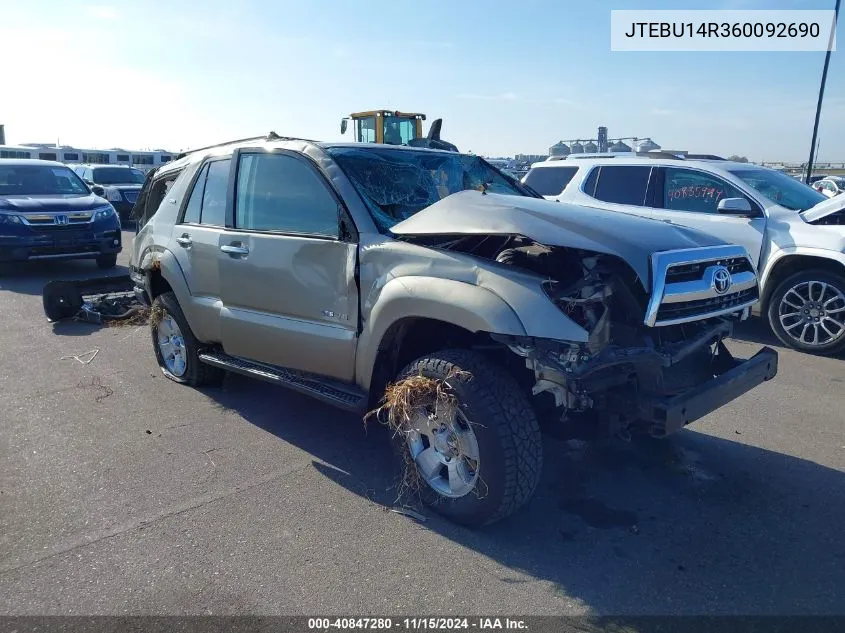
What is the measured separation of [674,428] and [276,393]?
11.1 ft

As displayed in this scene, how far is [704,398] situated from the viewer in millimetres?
3244

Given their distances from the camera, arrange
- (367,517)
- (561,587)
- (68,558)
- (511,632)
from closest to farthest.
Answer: (511,632) → (561,587) → (68,558) → (367,517)

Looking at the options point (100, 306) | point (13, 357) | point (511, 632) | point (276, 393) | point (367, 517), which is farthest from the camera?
point (100, 306)

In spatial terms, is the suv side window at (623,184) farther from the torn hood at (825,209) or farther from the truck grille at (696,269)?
the truck grille at (696,269)

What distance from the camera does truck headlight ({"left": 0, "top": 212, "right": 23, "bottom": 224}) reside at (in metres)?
10.3

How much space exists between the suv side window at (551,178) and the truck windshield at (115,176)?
14.6 m

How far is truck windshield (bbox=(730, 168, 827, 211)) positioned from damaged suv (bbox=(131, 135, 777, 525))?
157 inches

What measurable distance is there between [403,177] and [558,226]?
54.5 inches

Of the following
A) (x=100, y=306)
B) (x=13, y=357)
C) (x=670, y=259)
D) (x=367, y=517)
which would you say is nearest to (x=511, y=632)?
(x=367, y=517)

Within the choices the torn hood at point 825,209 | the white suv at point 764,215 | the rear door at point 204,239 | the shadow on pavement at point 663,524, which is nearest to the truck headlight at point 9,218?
the rear door at point 204,239

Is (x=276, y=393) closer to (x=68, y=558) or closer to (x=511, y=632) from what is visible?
(x=68, y=558)

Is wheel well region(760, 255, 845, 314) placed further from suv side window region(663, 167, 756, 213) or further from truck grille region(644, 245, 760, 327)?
truck grille region(644, 245, 760, 327)

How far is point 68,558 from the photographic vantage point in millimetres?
3219

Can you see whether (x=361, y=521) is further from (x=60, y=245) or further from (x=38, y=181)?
(x=38, y=181)
